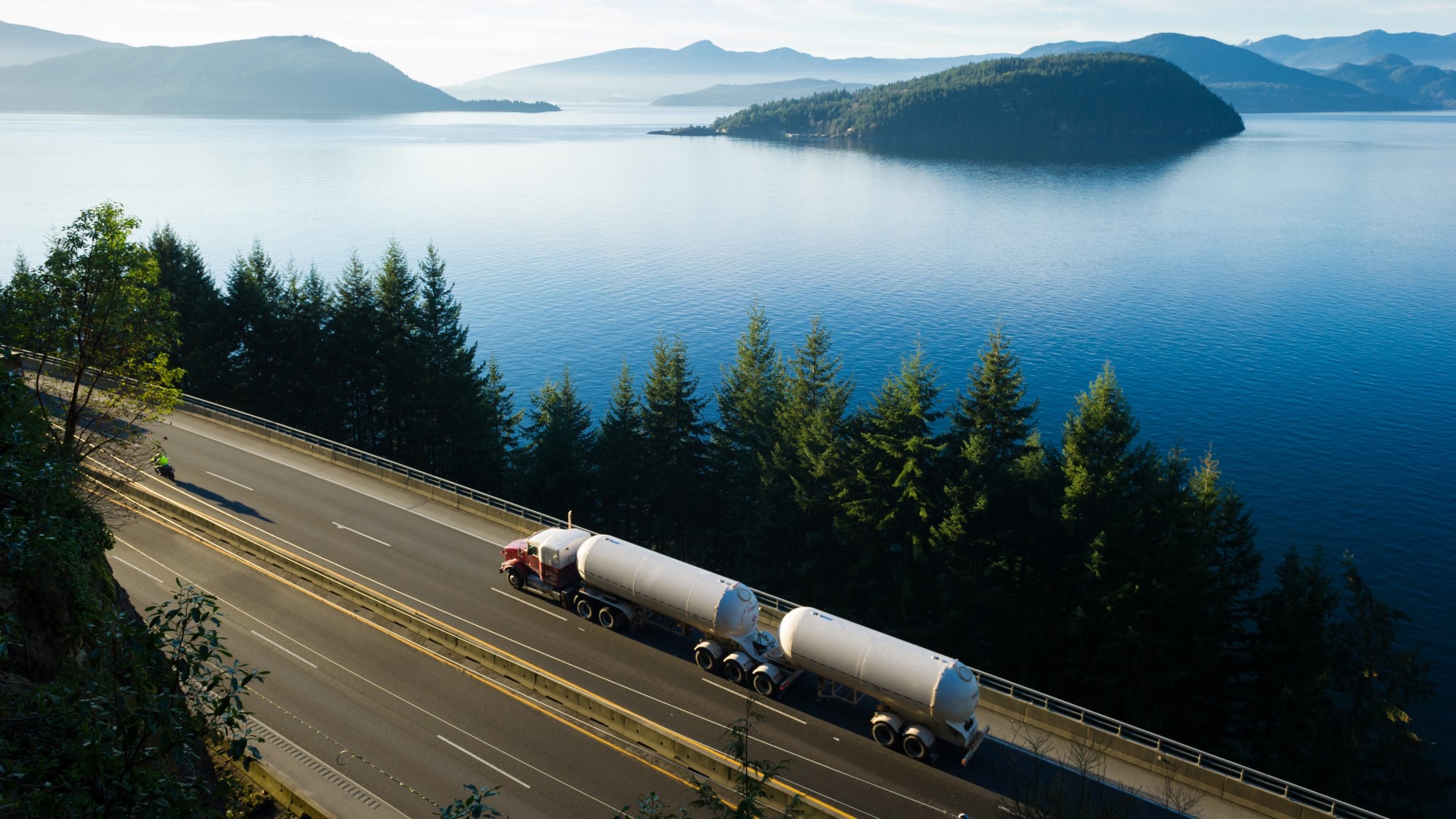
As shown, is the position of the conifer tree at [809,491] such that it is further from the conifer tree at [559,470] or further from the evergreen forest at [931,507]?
the conifer tree at [559,470]

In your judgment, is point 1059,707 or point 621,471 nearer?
point 1059,707

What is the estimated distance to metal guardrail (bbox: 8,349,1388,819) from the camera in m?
23.2

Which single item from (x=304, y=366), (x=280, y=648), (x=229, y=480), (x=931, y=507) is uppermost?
(x=304, y=366)

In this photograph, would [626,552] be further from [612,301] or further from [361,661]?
[612,301]

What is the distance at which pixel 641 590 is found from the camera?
2964 cm

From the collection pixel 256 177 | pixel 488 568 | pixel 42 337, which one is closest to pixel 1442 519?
pixel 488 568

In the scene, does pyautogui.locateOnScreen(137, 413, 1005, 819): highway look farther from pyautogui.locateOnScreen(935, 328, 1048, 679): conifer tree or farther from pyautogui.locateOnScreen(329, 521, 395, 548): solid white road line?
pyautogui.locateOnScreen(935, 328, 1048, 679): conifer tree

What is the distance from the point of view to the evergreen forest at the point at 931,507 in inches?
1334

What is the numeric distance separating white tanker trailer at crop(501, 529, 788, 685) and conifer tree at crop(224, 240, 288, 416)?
35.2m

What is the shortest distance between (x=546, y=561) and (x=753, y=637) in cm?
859

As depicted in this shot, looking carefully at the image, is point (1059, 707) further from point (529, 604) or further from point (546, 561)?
point (529, 604)

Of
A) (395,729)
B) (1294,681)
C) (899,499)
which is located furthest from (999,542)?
(395,729)

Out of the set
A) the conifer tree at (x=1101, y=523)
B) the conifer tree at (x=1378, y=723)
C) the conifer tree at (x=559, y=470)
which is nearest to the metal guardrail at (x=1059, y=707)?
the conifer tree at (x=1101, y=523)

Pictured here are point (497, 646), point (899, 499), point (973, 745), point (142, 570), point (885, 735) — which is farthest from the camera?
point (899, 499)
